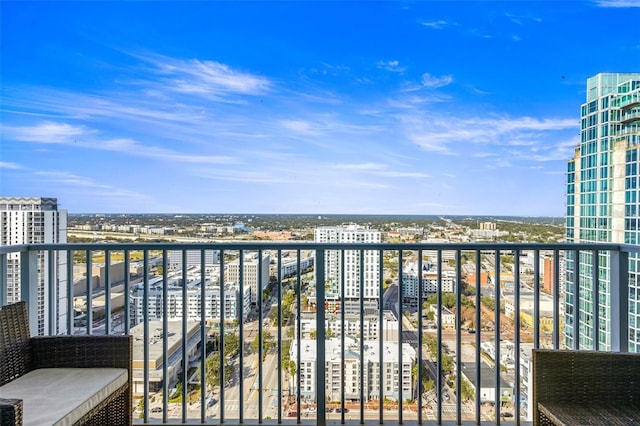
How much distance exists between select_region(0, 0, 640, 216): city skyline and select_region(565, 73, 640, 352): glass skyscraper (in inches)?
8.4

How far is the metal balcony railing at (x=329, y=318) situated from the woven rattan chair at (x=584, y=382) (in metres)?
0.62

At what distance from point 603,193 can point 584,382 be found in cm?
224

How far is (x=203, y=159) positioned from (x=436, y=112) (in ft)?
10.1

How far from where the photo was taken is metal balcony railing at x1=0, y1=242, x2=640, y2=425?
2.33 metres

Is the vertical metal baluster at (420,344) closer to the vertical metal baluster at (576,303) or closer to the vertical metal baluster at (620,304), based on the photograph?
the vertical metal baluster at (576,303)

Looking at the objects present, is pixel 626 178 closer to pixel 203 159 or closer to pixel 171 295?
pixel 171 295

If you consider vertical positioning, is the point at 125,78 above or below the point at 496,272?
above

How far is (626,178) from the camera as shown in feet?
10.4

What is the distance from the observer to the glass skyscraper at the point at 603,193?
2.36 metres

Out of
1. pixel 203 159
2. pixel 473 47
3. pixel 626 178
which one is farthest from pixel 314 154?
A: pixel 626 178

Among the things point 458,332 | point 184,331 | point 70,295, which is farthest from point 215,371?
point 458,332

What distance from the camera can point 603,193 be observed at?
3213 millimetres

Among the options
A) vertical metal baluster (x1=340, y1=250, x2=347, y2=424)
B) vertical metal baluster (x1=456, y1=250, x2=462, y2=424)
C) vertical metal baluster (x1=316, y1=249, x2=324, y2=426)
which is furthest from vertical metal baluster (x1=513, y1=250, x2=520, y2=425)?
vertical metal baluster (x1=316, y1=249, x2=324, y2=426)

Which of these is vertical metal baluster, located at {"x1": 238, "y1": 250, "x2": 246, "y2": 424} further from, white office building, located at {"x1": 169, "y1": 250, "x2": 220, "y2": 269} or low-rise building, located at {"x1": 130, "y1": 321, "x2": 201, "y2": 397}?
low-rise building, located at {"x1": 130, "y1": 321, "x2": 201, "y2": 397}
